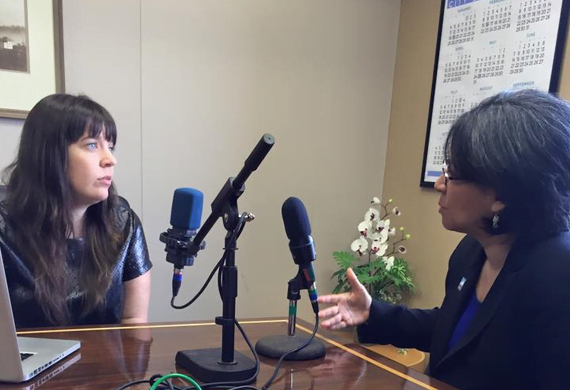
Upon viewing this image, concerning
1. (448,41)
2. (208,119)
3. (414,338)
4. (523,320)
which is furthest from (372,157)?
(523,320)

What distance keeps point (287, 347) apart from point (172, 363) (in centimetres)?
23

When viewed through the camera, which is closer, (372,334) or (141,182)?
(372,334)

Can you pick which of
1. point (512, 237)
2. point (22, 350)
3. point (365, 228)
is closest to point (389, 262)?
point (365, 228)

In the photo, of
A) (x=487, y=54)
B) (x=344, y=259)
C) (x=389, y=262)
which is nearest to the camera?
(x=487, y=54)

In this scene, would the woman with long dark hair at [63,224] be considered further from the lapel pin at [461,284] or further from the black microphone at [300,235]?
the lapel pin at [461,284]

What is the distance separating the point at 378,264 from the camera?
220 cm

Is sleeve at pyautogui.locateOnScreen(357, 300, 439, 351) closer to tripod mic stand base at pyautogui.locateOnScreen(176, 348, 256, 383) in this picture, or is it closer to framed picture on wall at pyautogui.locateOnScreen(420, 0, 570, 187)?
tripod mic stand base at pyautogui.locateOnScreen(176, 348, 256, 383)

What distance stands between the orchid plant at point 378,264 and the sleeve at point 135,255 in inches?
39.6

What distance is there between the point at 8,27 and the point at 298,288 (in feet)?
4.92

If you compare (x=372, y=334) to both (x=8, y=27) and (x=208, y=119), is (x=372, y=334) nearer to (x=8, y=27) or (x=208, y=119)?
(x=208, y=119)

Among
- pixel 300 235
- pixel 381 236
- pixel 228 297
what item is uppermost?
pixel 300 235

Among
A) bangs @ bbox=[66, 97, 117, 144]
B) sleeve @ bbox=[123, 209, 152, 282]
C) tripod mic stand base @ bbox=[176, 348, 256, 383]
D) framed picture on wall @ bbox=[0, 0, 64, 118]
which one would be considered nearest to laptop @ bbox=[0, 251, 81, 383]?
tripod mic stand base @ bbox=[176, 348, 256, 383]

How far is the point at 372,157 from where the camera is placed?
2.51 m

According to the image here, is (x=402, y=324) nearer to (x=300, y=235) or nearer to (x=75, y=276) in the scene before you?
(x=300, y=235)
